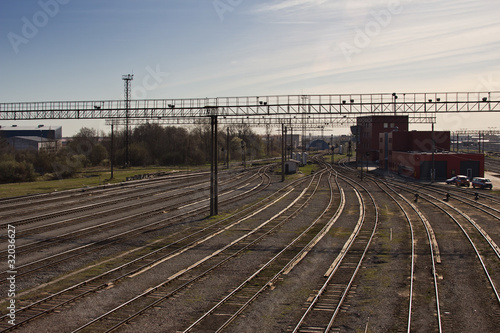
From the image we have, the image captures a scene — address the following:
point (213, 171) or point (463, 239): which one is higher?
point (213, 171)

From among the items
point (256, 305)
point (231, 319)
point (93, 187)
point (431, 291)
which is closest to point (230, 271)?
point (256, 305)

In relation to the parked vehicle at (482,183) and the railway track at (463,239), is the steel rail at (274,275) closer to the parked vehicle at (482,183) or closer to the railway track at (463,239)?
the railway track at (463,239)

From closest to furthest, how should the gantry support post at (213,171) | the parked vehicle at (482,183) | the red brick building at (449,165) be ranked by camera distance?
the gantry support post at (213,171), the parked vehicle at (482,183), the red brick building at (449,165)

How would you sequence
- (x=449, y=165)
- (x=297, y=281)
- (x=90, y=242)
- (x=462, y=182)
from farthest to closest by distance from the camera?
(x=449, y=165), (x=462, y=182), (x=90, y=242), (x=297, y=281)

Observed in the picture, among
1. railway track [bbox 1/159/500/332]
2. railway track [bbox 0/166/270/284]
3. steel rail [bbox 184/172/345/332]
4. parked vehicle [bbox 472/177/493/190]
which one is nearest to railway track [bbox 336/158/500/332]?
railway track [bbox 1/159/500/332]

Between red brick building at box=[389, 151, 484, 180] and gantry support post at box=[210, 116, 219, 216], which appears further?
red brick building at box=[389, 151, 484, 180]

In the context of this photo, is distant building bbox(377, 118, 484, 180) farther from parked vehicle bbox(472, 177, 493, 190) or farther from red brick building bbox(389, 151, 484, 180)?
parked vehicle bbox(472, 177, 493, 190)

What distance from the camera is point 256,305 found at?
11469 mm

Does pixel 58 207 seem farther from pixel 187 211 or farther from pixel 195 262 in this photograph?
pixel 195 262

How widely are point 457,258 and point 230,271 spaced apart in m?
8.69

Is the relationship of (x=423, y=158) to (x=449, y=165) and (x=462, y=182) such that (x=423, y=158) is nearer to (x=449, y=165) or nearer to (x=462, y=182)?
(x=449, y=165)

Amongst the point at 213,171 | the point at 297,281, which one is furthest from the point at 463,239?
the point at 213,171

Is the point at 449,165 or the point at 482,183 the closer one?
the point at 482,183

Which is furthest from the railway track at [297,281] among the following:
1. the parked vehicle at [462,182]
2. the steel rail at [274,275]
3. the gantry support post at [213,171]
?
the parked vehicle at [462,182]
